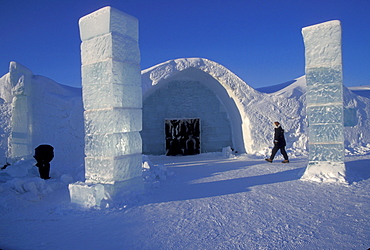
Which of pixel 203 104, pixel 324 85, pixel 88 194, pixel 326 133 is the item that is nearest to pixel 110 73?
pixel 88 194

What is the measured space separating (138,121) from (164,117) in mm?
6188

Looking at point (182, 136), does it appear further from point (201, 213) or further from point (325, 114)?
point (201, 213)

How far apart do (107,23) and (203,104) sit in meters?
7.13

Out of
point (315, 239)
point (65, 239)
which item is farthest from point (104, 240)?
point (315, 239)

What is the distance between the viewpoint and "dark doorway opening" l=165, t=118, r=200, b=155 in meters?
10.6

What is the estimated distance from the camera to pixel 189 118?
35.3ft

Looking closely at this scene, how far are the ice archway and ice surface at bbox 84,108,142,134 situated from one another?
5377 millimetres

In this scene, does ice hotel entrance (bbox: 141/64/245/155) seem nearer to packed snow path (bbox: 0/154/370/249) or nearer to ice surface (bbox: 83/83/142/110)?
packed snow path (bbox: 0/154/370/249)

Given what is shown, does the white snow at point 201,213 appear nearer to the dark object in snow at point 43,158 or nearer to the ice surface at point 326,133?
the dark object in snow at point 43,158

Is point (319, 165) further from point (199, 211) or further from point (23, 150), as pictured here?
point (23, 150)

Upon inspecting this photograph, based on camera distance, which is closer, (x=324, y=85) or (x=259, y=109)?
(x=324, y=85)

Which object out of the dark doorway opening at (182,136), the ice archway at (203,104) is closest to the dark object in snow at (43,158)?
the ice archway at (203,104)

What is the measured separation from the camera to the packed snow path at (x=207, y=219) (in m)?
2.60

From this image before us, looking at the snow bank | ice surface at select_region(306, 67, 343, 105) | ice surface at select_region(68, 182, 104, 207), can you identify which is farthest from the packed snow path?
the snow bank
